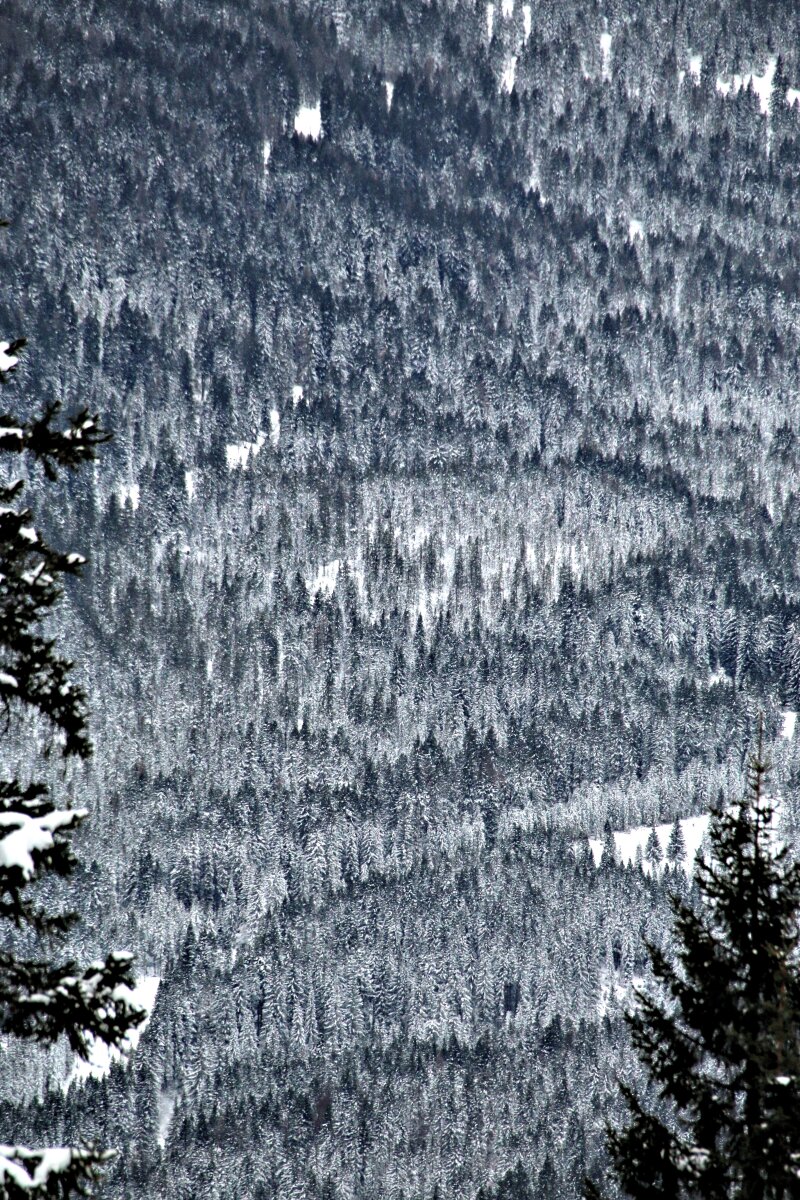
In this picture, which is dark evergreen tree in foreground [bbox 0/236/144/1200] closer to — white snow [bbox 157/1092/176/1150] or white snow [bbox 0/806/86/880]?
white snow [bbox 0/806/86/880]

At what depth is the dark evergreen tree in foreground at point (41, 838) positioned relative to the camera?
33.2 ft

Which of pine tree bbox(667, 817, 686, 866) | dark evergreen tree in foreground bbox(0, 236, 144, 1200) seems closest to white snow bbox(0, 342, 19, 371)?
dark evergreen tree in foreground bbox(0, 236, 144, 1200)

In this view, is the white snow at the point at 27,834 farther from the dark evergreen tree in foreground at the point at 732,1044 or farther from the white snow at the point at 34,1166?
the dark evergreen tree in foreground at the point at 732,1044

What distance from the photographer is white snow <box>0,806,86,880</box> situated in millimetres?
10266

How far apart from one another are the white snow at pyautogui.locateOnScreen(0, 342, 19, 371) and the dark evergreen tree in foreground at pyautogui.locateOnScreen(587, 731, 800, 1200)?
6385mm

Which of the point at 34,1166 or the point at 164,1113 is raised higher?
the point at 34,1166

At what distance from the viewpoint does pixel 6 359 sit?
11.5 meters

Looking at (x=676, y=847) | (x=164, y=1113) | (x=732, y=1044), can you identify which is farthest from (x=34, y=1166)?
(x=676, y=847)

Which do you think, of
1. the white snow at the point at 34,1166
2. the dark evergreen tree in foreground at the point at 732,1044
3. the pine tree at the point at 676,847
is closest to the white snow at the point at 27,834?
the white snow at the point at 34,1166

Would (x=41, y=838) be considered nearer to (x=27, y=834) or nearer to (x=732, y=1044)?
(x=27, y=834)

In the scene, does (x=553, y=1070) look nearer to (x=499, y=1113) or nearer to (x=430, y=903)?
(x=499, y=1113)

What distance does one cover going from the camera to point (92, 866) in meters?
178

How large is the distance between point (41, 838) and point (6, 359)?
11.2ft

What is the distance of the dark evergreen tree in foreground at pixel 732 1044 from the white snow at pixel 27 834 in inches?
183
